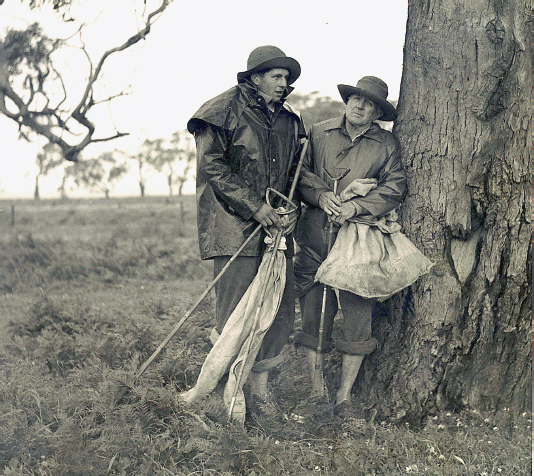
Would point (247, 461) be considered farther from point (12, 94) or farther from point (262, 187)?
point (12, 94)

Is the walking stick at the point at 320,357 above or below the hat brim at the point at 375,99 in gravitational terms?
below

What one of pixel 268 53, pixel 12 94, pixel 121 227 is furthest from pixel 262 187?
pixel 121 227

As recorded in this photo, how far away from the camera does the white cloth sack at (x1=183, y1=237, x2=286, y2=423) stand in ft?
11.3

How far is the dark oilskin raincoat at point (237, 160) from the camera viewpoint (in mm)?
3324

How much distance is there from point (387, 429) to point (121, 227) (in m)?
9.05

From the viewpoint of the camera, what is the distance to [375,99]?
11.2ft

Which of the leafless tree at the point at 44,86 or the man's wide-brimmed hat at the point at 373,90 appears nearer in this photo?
the man's wide-brimmed hat at the point at 373,90

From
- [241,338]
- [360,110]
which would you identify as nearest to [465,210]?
[360,110]

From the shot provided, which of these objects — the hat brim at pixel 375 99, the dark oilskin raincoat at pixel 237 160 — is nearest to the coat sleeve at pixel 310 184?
the dark oilskin raincoat at pixel 237 160

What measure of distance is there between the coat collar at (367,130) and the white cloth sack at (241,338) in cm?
87

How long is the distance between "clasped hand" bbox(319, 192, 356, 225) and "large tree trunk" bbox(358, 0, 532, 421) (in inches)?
17.0

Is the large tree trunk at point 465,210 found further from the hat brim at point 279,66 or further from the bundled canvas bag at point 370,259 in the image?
the hat brim at point 279,66

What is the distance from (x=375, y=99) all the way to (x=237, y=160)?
3.24ft

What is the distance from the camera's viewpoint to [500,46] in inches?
128
